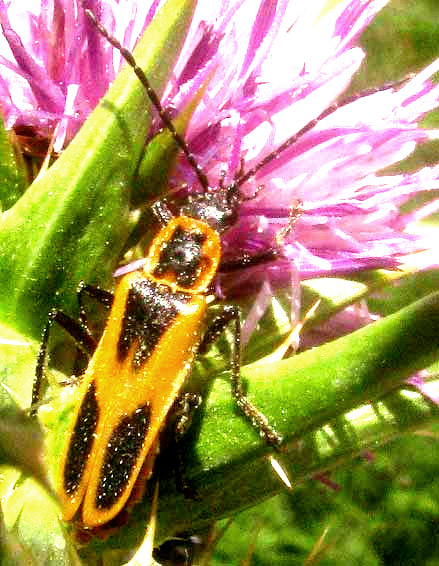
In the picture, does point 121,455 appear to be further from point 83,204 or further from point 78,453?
point 83,204

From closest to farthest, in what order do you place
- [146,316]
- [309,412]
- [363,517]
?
[309,412]
[146,316]
[363,517]

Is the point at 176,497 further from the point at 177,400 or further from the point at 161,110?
the point at 161,110

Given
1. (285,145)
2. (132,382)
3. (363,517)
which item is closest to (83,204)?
(132,382)

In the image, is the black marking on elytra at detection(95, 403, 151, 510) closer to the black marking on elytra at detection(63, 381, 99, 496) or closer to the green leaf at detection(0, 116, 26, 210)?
the black marking on elytra at detection(63, 381, 99, 496)

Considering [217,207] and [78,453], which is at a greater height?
[217,207]

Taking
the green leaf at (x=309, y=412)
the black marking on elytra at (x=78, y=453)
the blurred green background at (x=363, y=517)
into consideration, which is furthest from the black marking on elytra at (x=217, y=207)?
the blurred green background at (x=363, y=517)

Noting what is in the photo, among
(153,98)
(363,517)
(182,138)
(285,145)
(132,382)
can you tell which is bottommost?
(363,517)

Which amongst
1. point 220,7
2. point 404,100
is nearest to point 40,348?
point 220,7
